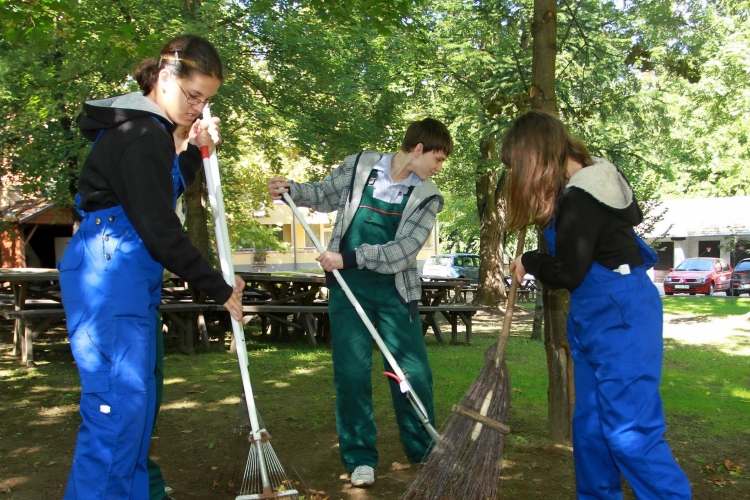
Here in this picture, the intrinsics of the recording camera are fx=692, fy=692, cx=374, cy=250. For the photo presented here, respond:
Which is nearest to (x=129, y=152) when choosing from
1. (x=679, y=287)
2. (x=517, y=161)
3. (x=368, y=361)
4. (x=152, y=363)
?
(x=152, y=363)

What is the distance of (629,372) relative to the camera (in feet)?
8.84

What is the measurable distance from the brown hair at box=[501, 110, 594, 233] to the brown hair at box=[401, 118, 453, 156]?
873 millimetres

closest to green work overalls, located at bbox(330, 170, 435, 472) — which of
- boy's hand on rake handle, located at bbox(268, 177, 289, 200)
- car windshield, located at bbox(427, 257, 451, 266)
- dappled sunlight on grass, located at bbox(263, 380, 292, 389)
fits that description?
boy's hand on rake handle, located at bbox(268, 177, 289, 200)

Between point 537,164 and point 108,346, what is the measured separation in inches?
69.7

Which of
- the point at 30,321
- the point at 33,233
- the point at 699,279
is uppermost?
the point at 33,233

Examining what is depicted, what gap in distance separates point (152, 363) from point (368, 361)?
1486 mm

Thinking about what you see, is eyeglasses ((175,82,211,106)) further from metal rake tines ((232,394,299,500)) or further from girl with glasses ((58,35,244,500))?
metal rake tines ((232,394,299,500))

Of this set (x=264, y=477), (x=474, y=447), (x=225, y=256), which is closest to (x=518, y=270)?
(x=474, y=447)

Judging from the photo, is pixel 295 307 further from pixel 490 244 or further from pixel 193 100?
pixel 490 244

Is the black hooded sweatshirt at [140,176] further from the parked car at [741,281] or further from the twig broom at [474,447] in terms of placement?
the parked car at [741,281]

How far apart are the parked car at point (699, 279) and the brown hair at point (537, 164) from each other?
26.1 metres

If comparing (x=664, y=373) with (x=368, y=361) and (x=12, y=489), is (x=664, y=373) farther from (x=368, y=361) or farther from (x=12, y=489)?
(x=12, y=489)

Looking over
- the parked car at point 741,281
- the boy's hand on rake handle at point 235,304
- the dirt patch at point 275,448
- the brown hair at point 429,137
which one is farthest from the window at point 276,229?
the boy's hand on rake handle at point 235,304

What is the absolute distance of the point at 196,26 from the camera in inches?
373
